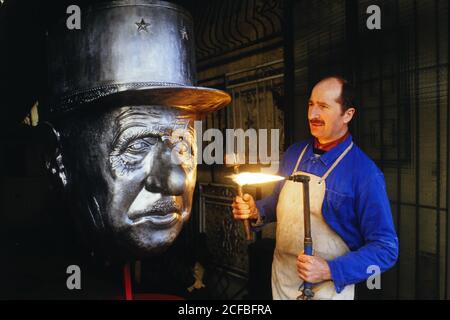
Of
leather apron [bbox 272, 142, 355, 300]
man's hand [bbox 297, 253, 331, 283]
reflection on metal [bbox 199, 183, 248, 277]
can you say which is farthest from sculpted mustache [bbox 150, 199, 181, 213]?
reflection on metal [bbox 199, 183, 248, 277]

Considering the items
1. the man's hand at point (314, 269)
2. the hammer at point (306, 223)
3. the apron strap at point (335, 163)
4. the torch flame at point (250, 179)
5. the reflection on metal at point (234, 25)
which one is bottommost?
the man's hand at point (314, 269)

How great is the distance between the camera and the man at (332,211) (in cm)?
241

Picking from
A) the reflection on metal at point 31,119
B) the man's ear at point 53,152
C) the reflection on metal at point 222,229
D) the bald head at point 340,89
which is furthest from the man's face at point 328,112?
the reflection on metal at point 222,229

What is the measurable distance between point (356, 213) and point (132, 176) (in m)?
1.59


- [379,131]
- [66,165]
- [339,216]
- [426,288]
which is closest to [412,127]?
[379,131]

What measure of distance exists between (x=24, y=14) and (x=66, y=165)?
920 millimetres

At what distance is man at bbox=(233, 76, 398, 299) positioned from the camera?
241cm

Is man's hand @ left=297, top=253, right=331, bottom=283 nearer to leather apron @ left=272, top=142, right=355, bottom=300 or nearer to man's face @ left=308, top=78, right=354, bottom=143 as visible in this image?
leather apron @ left=272, top=142, right=355, bottom=300

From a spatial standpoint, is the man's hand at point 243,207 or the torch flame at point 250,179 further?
the man's hand at point 243,207

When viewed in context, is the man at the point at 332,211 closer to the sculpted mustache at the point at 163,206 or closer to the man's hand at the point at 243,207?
the man's hand at the point at 243,207

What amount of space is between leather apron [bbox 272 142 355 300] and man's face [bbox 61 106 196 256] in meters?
1.06

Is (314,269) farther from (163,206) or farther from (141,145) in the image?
(141,145)

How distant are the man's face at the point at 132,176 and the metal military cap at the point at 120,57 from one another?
15 cm

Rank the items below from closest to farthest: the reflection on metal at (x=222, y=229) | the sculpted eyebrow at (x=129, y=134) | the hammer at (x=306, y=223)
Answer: the sculpted eyebrow at (x=129, y=134), the hammer at (x=306, y=223), the reflection on metal at (x=222, y=229)
